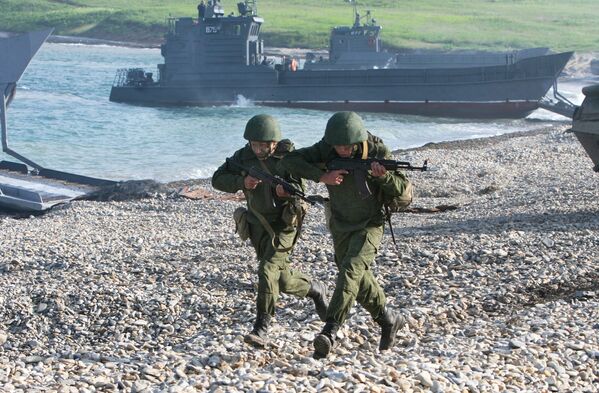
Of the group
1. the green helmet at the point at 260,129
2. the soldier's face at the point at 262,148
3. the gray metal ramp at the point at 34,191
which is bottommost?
the gray metal ramp at the point at 34,191

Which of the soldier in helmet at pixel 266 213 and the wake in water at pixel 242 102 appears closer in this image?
the soldier in helmet at pixel 266 213

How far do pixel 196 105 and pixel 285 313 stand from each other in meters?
44.1

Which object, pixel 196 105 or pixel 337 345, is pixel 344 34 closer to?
pixel 196 105

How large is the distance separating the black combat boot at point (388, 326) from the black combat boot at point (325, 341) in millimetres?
501

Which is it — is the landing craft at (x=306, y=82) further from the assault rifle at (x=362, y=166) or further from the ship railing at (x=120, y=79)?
the assault rifle at (x=362, y=166)

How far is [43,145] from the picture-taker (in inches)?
1521

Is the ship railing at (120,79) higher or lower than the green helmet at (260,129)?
lower

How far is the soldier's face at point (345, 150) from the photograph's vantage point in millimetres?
7453

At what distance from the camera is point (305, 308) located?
9586 mm

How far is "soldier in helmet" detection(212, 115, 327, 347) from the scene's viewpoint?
26.2 feet

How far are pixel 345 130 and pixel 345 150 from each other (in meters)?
0.16

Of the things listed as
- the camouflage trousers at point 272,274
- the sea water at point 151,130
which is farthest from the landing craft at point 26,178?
the camouflage trousers at point 272,274

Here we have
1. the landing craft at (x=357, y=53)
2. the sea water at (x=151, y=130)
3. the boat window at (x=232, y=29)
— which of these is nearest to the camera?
the sea water at (x=151, y=130)

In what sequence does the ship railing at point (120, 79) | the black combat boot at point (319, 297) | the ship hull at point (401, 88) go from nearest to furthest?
the black combat boot at point (319, 297), the ship hull at point (401, 88), the ship railing at point (120, 79)
